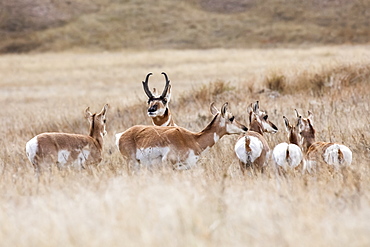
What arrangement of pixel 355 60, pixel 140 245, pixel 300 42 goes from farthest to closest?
pixel 300 42 → pixel 355 60 → pixel 140 245

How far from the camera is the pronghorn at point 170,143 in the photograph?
334 inches

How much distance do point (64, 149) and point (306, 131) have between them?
3410 millimetres

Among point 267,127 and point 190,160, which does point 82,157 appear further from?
point 267,127

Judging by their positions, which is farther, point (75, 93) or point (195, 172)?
point (75, 93)

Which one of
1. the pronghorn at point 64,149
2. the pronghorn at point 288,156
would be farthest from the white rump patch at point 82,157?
the pronghorn at point 288,156

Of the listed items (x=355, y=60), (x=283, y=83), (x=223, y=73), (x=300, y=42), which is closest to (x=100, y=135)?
(x=283, y=83)

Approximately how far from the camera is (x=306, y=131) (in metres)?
9.17

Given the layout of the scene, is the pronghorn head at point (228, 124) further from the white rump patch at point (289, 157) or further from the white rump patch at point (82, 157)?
the white rump patch at point (82, 157)

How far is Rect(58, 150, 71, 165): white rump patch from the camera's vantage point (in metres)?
8.92

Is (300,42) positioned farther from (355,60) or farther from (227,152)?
(227,152)

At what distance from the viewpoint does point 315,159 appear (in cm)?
807

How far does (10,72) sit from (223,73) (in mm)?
14815

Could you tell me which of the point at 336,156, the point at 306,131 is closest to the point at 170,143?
the point at 306,131

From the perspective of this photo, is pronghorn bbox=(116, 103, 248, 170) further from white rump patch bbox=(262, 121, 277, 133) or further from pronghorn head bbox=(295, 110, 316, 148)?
pronghorn head bbox=(295, 110, 316, 148)
